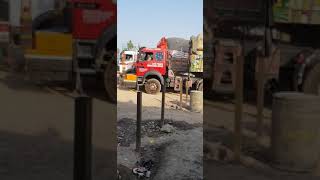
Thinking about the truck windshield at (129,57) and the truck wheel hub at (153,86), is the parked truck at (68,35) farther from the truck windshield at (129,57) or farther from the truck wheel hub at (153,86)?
the truck windshield at (129,57)

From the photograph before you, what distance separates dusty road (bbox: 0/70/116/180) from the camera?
12.3 feet

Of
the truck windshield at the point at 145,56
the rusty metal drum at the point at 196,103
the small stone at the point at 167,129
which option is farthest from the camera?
the truck windshield at the point at 145,56

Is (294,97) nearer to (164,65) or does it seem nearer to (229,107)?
(229,107)

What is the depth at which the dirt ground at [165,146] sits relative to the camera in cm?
610

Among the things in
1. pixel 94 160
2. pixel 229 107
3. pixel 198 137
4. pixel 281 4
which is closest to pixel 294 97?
pixel 229 107

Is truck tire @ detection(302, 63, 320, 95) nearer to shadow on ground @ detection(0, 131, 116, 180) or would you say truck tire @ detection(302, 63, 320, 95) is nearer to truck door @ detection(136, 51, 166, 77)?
shadow on ground @ detection(0, 131, 116, 180)

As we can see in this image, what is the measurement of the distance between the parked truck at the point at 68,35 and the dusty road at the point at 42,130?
214 millimetres

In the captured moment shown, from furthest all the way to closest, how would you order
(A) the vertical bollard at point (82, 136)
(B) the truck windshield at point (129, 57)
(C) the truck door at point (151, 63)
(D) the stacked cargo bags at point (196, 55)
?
(B) the truck windshield at point (129, 57), (C) the truck door at point (151, 63), (D) the stacked cargo bags at point (196, 55), (A) the vertical bollard at point (82, 136)

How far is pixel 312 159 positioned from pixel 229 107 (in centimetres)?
79

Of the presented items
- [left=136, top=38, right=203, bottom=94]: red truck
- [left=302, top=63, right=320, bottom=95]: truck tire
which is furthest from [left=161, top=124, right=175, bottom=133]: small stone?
[left=136, top=38, right=203, bottom=94]: red truck

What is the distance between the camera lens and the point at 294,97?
360 cm

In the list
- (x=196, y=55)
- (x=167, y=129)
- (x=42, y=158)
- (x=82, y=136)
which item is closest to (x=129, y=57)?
(x=196, y=55)

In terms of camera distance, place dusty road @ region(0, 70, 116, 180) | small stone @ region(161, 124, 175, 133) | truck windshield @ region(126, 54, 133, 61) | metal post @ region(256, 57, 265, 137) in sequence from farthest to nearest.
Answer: truck windshield @ region(126, 54, 133, 61)
small stone @ region(161, 124, 175, 133)
dusty road @ region(0, 70, 116, 180)
metal post @ region(256, 57, 265, 137)

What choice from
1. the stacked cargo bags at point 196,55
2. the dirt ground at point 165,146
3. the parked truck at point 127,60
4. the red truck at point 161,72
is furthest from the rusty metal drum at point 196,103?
the parked truck at point 127,60
